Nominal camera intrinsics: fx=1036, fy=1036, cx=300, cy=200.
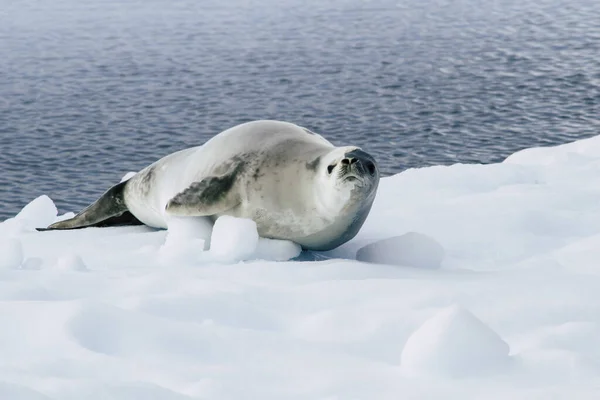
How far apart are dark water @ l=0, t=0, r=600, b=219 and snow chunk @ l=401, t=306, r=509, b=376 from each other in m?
8.72

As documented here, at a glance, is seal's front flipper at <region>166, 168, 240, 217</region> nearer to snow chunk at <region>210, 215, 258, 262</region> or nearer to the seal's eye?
snow chunk at <region>210, 215, 258, 262</region>

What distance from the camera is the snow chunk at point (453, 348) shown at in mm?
3621

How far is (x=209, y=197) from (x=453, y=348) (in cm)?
274

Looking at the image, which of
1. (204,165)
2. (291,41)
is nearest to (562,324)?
(204,165)

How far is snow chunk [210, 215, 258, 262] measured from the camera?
560cm

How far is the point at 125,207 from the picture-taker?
7.21m

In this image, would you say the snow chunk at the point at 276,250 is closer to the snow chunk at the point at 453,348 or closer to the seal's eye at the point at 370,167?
the seal's eye at the point at 370,167

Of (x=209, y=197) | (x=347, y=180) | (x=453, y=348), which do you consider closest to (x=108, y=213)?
(x=209, y=197)

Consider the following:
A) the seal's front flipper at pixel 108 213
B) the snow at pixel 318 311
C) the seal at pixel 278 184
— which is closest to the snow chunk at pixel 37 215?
the seal's front flipper at pixel 108 213

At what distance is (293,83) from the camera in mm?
18797

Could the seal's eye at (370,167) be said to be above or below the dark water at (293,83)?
above

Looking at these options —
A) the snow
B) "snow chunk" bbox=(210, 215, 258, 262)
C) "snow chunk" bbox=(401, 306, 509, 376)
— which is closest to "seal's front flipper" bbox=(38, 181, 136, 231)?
the snow

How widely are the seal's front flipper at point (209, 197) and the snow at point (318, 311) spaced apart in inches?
3.3

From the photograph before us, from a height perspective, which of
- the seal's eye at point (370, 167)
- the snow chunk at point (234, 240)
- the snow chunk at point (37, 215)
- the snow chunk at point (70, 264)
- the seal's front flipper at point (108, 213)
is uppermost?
the seal's eye at point (370, 167)
